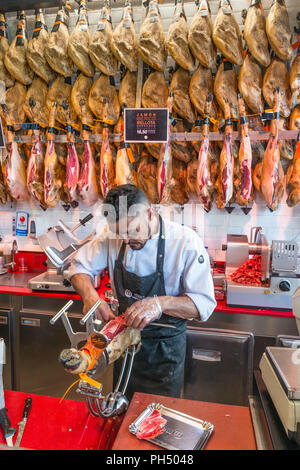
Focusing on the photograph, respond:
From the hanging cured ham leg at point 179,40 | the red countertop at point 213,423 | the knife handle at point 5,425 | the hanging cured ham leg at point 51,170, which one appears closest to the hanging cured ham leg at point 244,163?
the hanging cured ham leg at point 179,40

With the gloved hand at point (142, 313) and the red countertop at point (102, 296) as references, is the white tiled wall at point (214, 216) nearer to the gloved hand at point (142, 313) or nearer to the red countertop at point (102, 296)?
the red countertop at point (102, 296)

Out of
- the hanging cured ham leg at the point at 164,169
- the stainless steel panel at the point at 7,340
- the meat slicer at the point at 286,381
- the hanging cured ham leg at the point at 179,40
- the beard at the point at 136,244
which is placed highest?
the hanging cured ham leg at the point at 179,40

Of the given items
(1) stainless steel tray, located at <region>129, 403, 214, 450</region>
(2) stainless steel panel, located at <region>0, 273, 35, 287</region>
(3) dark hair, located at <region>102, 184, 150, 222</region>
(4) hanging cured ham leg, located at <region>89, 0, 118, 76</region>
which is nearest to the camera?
(1) stainless steel tray, located at <region>129, 403, 214, 450</region>

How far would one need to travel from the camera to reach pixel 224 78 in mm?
3502

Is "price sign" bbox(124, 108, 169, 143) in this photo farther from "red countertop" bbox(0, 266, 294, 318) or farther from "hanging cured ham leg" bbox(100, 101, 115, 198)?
"red countertop" bbox(0, 266, 294, 318)

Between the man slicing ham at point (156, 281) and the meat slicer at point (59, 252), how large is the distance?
2.52 feet

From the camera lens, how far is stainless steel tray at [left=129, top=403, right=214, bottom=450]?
1.29 m

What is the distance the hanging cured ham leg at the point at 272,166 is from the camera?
330 centimetres

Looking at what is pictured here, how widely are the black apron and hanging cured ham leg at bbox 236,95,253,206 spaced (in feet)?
5.28

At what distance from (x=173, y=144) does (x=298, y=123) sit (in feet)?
4.03

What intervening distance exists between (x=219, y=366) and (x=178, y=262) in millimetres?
1353

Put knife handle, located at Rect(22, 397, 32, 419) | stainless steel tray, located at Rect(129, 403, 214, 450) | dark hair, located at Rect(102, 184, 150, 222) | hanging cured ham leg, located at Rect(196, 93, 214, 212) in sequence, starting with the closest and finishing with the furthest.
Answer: stainless steel tray, located at Rect(129, 403, 214, 450), knife handle, located at Rect(22, 397, 32, 419), dark hair, located at Rect(102, 184, 150, 222), hanging cured ham leg, located at Rect(196, 93, 214, 212)

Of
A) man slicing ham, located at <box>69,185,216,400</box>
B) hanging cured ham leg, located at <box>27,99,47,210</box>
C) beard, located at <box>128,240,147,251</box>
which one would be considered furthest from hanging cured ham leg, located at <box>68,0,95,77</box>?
beard, located at <box>128,240,147,251</box>

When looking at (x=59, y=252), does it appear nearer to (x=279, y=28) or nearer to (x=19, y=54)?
(x=19, y=54)
